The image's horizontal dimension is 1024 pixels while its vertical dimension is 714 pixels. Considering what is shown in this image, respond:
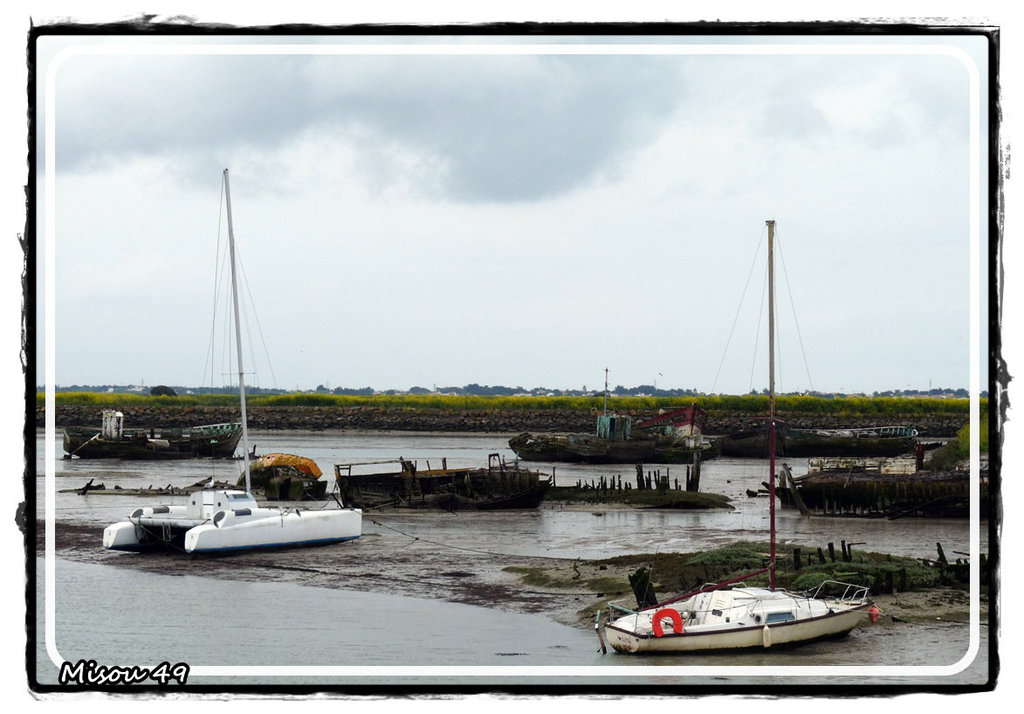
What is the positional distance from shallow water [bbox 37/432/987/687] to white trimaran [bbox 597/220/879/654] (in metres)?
0.25

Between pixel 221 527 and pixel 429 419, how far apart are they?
2504 inches

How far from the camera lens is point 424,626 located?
18.0 m

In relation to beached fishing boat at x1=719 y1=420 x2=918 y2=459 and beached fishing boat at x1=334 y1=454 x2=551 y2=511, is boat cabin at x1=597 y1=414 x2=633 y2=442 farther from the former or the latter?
beached fishing boat at x1=334 y1=454 x2=551 y2=511

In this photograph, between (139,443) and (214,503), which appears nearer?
(214,503)

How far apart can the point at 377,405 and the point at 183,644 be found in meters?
77.1

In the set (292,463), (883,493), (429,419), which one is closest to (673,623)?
(883,493)

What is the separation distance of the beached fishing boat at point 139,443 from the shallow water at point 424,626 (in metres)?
22.7

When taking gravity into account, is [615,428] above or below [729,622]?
above

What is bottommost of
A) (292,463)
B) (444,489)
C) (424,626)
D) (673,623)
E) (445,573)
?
(445,573)

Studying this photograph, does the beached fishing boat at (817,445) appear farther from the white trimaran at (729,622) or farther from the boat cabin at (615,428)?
the white trimaran at (729,622)

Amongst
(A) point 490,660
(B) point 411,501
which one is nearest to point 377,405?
(B) point 411,501

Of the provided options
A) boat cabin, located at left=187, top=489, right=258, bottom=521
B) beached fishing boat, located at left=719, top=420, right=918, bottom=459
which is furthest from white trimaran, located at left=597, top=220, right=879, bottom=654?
beached fishing boat, located at left=719, top=420, right=918, bottom=459

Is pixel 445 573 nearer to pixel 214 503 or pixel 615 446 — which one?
pixel 214 503

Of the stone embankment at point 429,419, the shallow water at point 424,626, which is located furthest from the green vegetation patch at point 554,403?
the shallow water at point 424,626
